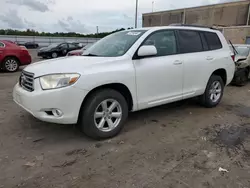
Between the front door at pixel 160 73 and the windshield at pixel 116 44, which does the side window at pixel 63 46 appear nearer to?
the windshield at pixel 116 44

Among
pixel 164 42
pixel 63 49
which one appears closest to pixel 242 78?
pixel 164 42

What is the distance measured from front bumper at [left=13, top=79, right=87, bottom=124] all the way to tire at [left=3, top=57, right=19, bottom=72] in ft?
26.1

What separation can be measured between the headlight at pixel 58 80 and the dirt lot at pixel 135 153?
912mm

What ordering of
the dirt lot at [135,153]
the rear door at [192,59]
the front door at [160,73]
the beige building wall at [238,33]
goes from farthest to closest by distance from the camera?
the beige building wall at [238,33] → the rear door at [192,59] → the front door at [160,73] → the dirt lot at [135,153]

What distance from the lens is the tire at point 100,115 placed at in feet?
10.6

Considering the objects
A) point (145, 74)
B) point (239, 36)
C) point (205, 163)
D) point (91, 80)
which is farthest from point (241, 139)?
point (239, 36)

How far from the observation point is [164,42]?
4137 millimetres

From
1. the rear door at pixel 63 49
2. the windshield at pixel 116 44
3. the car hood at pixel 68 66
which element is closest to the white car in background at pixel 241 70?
the windshield at pixel 116 44

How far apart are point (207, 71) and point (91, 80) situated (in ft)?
9.06

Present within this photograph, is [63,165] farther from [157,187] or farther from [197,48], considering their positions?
[197,48]

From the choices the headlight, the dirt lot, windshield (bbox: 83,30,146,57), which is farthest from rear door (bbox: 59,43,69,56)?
the headlight

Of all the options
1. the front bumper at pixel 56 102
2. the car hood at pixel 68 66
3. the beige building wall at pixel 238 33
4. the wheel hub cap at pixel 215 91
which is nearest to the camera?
the front bumper at pixel 56 102

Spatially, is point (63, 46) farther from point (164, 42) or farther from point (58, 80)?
point (58, 80)

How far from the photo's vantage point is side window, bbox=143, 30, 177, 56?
13.0 feet
